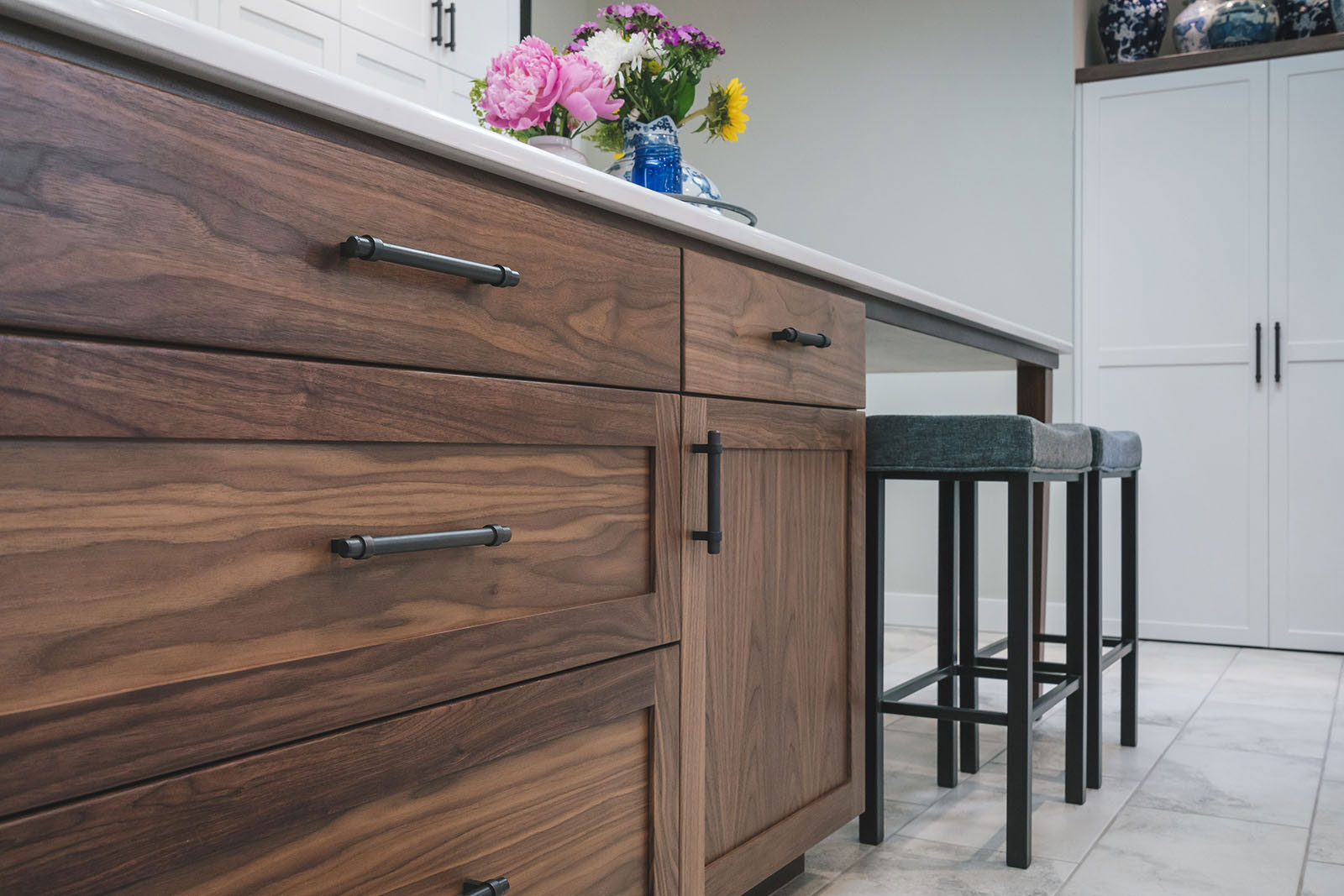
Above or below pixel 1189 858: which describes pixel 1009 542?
above

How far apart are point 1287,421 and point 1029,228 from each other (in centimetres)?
100

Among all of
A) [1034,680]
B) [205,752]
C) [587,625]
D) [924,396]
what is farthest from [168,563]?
[924,396]

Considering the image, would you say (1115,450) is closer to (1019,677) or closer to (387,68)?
(1019,677)

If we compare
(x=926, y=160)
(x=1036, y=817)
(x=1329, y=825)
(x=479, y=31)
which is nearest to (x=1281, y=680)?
(x=1329, y=825)

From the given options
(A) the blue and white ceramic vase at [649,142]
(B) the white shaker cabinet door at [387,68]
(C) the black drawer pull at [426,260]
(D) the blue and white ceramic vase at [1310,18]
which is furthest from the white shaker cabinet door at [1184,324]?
(C) the black drawer pull at [426,260]

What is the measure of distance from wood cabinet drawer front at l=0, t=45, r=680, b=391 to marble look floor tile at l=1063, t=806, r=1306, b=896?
111 cm

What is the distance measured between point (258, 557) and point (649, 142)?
1089 millimetres

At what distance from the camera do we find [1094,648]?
2.03 meters

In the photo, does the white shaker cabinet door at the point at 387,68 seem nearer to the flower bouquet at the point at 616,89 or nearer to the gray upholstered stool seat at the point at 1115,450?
the flower bouquet at the point at 616,89

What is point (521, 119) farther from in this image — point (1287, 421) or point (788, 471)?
point (1287, 421)

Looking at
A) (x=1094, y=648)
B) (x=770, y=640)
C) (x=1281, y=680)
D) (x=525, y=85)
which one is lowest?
(x=1281, y=680)

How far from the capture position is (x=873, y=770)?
1.69m

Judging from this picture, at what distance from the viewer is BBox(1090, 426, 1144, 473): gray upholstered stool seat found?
2.11 metres

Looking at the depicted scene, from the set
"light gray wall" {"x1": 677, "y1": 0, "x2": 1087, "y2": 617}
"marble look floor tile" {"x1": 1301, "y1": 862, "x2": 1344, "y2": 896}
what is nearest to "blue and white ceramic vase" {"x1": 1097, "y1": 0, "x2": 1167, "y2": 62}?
"light gray wall" {"x1": 677, "y1": 0, "x2": 1087, "y2": 617}
